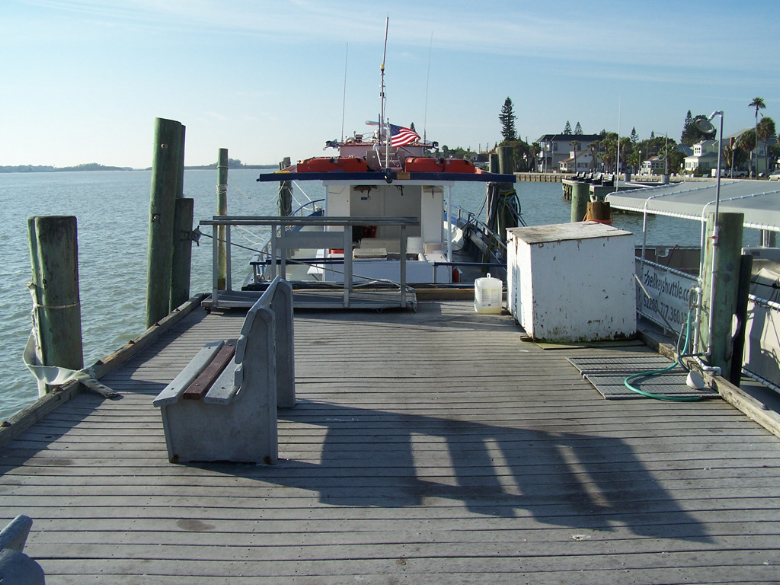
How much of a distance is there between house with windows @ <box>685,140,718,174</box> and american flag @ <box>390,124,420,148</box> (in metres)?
95.4

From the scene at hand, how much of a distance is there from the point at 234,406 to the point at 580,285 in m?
4.00

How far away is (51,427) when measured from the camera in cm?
468

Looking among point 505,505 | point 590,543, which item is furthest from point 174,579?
point 590,543

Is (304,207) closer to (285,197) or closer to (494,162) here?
(285,197)

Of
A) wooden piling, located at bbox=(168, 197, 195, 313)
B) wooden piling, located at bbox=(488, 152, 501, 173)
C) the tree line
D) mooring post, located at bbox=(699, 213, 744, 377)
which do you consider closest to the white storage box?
mooring post, located at bbox=(699, 213, 744, 377)

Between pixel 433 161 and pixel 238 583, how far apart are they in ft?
29.3

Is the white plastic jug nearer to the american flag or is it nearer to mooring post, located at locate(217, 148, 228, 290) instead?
the american flag

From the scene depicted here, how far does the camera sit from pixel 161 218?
8516 millimetres

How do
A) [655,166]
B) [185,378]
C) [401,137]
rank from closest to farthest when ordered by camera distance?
[185,378] → [401,137] → [655,166]

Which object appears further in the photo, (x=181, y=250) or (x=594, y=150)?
(x=594, y=150)

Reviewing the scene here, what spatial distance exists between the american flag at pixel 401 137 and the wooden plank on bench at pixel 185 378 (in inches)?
322

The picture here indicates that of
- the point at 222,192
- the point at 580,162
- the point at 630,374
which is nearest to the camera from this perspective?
the point at 630,374

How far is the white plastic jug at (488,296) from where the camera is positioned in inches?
320

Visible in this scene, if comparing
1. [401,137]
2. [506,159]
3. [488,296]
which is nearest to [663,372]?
[488,296]
